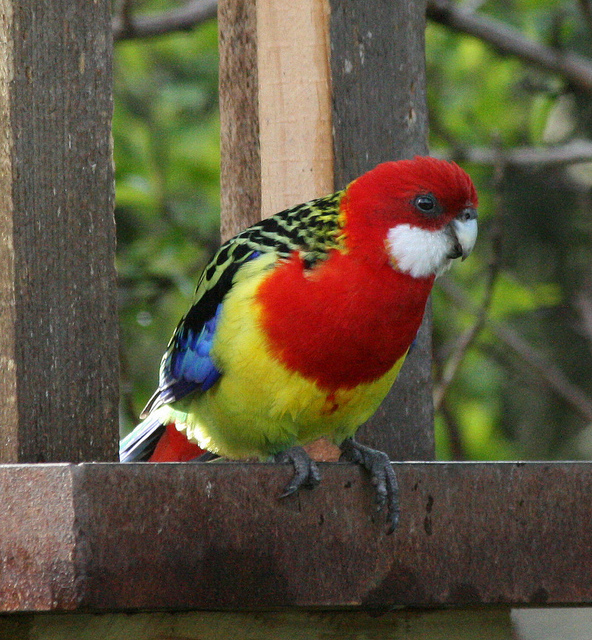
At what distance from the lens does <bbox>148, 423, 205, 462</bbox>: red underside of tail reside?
9.82 ft

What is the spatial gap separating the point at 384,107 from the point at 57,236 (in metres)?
0.98

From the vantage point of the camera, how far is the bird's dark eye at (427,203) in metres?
2.58

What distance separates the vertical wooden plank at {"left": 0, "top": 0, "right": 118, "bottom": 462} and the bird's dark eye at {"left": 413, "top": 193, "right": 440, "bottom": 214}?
741 mm

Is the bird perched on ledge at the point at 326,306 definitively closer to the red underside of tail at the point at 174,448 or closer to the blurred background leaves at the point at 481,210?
the red underside of tail at the point at 174,448

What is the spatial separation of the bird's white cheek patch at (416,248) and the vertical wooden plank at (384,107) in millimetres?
266

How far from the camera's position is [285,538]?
190cm

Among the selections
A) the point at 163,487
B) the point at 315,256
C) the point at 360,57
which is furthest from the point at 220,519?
the point at 360,57

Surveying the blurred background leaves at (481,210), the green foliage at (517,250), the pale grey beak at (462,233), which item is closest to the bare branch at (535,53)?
the blurred background leaves at (481,210)

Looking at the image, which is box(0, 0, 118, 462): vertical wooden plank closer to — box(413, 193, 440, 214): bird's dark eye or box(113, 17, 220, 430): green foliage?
box(413, 193, 440, 214): bird's dark eye

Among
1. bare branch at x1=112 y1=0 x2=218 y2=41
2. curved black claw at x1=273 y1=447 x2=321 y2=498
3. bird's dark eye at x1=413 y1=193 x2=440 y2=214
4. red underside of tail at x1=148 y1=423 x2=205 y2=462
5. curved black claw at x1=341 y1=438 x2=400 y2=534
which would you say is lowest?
red underside of tail at x1=148 y1=423 x2=205 y2=462

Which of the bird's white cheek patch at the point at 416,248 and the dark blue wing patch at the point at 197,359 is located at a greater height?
the bird's white cheek patch at the point at 416,248

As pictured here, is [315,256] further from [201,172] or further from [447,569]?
[201,172]

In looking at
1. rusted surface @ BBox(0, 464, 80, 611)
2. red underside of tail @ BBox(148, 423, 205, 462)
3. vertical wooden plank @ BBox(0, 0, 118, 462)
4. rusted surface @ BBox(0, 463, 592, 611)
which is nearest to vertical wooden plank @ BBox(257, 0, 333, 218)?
vertical wooden plank @ BBox(0, 0, 118, 462)

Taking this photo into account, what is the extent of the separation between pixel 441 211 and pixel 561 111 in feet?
13.3
